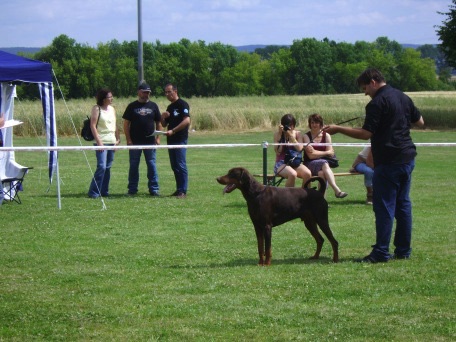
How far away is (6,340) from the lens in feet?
19.4

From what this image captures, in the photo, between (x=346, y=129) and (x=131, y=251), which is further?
(x=131, y=251)

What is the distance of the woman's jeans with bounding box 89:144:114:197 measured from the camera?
551 inches

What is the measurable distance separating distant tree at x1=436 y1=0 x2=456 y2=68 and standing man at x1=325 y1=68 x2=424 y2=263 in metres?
35.1

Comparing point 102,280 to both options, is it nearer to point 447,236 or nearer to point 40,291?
point 40,291

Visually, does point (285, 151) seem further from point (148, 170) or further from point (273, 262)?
point (273, 262)

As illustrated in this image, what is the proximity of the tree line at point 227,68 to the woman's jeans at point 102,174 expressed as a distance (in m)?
50.5

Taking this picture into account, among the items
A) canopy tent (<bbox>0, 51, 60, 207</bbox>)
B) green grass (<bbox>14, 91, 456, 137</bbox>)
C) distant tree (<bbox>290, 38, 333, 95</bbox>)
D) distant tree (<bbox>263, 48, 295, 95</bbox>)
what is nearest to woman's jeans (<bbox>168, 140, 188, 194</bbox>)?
canopy tent (<bbox>0, 51, 60, 207</bbox>)

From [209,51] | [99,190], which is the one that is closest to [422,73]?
[209,51]

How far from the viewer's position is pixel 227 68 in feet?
279

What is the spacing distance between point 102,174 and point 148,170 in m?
0.83

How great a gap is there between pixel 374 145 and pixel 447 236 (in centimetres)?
240

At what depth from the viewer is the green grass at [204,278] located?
617 cm

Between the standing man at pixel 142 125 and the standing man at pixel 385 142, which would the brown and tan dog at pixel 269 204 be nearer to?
the standing man at pixel 385 142

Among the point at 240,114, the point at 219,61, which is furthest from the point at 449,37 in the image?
the point at 219,61
